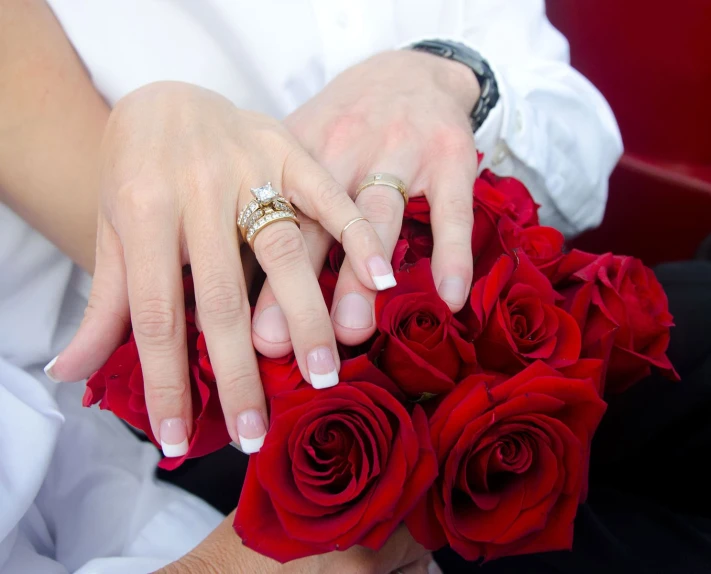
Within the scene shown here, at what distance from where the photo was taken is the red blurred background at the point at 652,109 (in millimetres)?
1257

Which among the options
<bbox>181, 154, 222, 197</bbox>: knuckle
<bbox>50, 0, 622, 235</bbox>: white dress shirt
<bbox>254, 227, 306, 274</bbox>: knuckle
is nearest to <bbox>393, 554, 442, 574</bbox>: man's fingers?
<bbox>254, 227, 306, 274</bbox>: knuckle

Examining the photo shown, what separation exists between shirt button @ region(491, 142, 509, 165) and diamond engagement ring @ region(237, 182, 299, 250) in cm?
46

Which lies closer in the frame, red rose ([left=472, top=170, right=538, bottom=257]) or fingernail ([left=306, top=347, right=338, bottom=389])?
fingernail ([left=306, top=347, right=338, bottom=389])

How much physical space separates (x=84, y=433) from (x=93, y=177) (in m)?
0.42

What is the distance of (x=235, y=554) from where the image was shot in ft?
1.86

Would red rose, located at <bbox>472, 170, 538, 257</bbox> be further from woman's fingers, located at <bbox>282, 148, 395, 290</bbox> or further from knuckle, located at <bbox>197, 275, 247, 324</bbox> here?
knuckle, located at <bbox>197, 275, 247, 324</bbox>

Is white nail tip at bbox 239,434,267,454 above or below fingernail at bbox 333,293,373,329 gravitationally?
below

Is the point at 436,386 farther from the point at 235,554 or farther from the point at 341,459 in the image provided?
the point at 235,554

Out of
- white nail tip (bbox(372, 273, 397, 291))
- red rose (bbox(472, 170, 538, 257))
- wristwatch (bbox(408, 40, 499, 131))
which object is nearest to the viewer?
white nail tip (bbox(372, 273, 397, 291))

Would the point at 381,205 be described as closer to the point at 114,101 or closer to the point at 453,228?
the point at 453,228

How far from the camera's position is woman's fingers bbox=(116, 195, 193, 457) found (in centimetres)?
52

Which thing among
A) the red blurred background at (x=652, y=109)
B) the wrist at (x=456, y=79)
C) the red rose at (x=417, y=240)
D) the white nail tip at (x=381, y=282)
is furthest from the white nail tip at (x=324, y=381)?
the red blurred background at (x=652, y=109)

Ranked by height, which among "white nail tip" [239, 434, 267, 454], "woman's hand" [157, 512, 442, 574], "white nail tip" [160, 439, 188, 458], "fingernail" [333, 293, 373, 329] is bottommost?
"woman's hand" [157, 512, 442, 574]

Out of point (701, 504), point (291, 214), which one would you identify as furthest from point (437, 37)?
point (701, 504)
